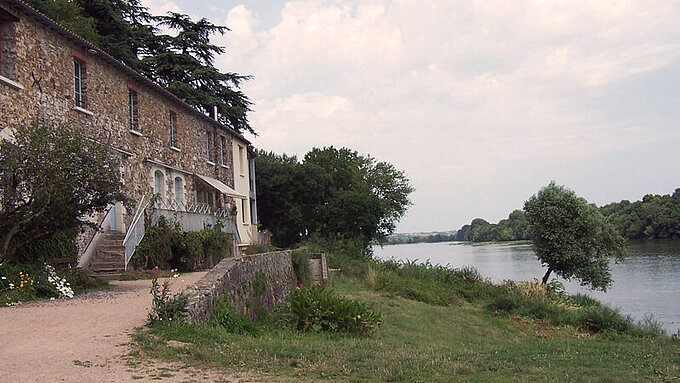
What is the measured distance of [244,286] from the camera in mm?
11602

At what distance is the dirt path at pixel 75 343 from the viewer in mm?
5801

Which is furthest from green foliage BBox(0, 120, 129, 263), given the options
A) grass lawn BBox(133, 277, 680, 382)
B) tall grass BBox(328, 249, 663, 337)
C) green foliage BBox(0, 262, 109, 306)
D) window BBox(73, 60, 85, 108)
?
tall grass BBox(328, 249, 663, 337)

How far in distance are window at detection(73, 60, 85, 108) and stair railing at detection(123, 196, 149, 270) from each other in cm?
339

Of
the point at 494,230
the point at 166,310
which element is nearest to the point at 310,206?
the point at 166,310

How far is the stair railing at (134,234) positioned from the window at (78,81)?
3.39m

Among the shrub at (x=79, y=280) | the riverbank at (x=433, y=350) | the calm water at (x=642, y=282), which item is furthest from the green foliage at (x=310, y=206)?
the shrub at (x=79, y=280)

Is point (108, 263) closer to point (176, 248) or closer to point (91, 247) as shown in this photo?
point (91, 247)

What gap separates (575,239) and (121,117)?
23.0 m

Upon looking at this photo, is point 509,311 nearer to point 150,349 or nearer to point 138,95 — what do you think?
point 138,95

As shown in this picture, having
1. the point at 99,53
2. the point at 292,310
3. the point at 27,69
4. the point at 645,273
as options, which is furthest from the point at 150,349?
the point at 645,273

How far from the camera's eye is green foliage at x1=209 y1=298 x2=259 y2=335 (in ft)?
30.2

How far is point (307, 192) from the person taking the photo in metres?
42.0

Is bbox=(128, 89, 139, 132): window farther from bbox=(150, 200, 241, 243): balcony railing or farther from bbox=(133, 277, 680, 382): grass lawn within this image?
bbox=(133, 277, 680, 382): grass lawn

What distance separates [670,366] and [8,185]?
11721 mm
